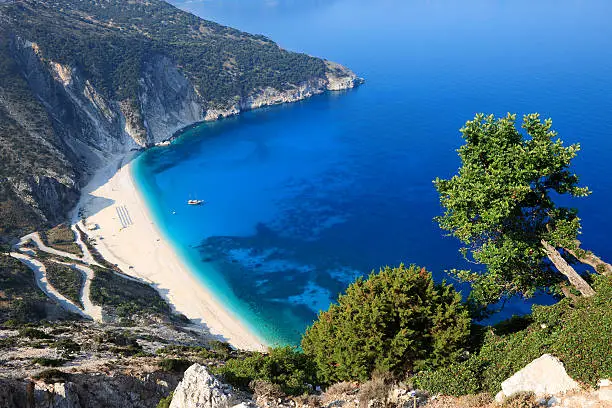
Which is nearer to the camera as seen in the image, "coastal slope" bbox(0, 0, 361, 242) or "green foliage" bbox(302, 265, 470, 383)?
"green foliage" bbox(302, 265, 470, 383)

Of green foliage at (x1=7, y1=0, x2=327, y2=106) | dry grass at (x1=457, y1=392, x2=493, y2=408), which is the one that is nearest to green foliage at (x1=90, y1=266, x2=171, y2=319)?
dry grass at (x1=457, y1=392, x2=493, y2=408)


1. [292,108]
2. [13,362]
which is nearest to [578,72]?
[292,108]

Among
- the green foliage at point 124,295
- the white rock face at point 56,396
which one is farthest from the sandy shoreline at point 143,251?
the white rock face at point 56,396

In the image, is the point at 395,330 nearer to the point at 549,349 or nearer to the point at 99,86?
the point at 549,349

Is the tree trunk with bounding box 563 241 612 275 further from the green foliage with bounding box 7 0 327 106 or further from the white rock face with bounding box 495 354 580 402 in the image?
the green foliage with bounding box 7 0 327 106

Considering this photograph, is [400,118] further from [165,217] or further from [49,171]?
[49,171]

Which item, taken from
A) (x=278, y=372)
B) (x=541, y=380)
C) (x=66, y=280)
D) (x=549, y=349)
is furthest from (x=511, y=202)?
(x=66, y=280)

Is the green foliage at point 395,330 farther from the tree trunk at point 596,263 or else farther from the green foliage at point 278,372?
the tree trunk at point 596,263
